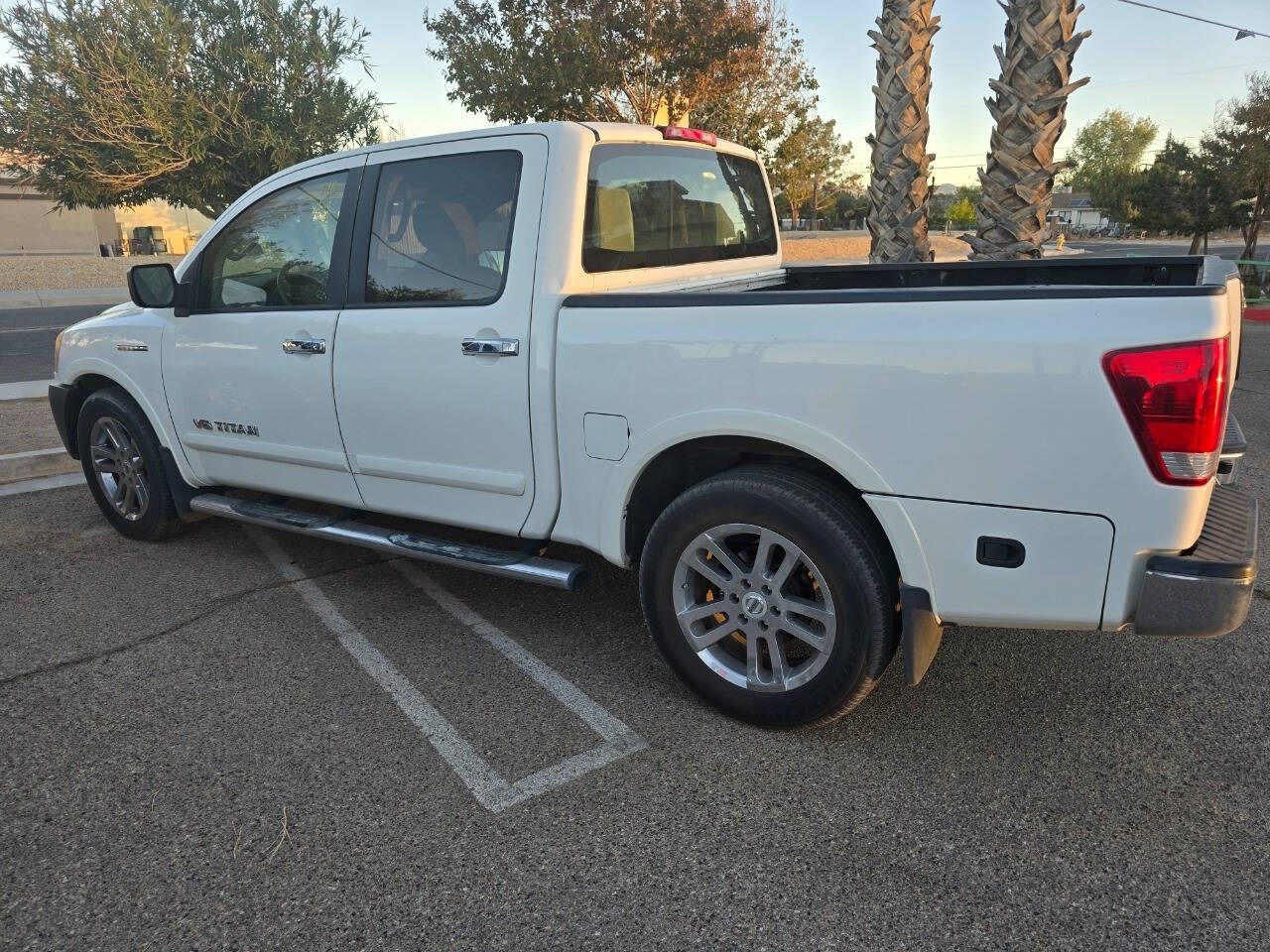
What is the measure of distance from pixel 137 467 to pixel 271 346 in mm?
1459

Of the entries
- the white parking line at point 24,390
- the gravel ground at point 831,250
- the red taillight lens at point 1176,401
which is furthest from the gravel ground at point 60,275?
the red taillight lens at point 1176,401

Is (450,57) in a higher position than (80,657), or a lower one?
higher

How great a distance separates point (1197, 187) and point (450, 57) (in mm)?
19841

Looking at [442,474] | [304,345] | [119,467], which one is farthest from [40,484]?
[442,474]

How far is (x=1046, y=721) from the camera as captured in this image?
3012 millimetres

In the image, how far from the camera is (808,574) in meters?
2.91

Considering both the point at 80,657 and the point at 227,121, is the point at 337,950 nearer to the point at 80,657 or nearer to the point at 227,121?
the point at 80,657

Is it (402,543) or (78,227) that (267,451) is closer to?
(402,543)

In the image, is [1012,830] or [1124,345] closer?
[1124,345]

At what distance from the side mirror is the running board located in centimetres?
101

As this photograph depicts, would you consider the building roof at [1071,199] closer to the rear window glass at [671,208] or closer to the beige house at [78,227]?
the beige house at [78,227]

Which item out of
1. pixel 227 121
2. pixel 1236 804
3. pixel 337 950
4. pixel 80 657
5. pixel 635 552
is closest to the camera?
pixel 337 950

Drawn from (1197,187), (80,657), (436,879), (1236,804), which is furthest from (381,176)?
(1197,187)

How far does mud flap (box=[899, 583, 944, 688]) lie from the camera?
2.60 meters
